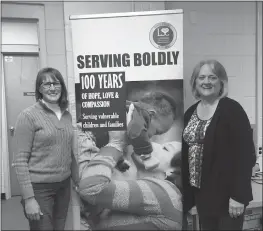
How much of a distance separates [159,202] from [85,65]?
0.92 m

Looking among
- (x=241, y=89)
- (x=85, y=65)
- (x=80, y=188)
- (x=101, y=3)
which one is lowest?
(x=80, y=188)

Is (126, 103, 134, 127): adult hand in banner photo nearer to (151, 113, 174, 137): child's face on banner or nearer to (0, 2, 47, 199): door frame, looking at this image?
(151, 113, 174, 137): child's face on banner

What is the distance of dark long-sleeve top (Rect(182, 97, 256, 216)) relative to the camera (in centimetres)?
127

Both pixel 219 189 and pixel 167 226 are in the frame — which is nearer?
pixel 219 189

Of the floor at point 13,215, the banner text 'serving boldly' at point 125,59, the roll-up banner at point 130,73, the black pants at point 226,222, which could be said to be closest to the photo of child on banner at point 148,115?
the roll-up banner at point 130,73

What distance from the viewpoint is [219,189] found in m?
1.31

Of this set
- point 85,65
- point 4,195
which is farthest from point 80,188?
point 85,65

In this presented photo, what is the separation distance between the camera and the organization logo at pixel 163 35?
132cm

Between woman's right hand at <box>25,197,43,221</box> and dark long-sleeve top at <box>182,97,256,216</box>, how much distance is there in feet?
3.06

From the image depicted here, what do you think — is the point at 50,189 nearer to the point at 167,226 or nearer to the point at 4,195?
the point at 4,195

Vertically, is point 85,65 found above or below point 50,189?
above

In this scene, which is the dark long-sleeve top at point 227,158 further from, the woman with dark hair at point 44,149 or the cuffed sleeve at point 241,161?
the woman with dark hair at point 44,149

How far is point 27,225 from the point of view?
4.62 ft

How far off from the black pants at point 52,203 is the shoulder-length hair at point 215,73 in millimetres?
908
